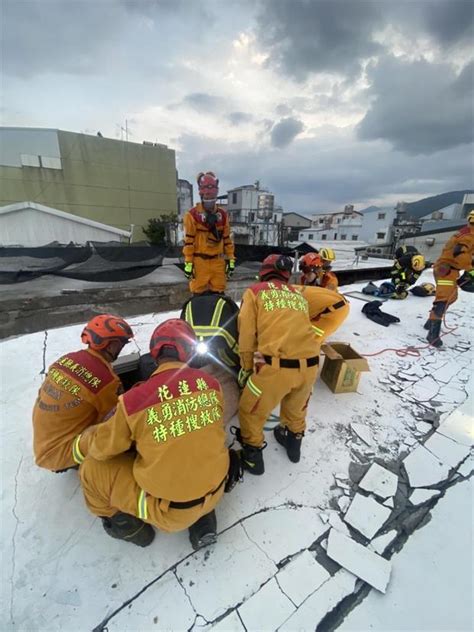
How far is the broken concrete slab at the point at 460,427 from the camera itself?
6.04ft

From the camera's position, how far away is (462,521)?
131cm

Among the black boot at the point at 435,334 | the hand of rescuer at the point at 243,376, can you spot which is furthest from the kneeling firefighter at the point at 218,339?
the black boot at the point at 435,334

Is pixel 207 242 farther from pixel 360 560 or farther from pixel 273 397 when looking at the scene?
pixel 360 560

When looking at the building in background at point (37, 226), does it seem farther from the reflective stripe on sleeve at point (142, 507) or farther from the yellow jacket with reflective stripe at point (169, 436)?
the reflective stripe on sleeve at point (142, 507)

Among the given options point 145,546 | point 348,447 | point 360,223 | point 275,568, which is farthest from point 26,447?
point 360,223

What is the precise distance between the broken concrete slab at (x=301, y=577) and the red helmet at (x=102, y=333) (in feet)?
4.65

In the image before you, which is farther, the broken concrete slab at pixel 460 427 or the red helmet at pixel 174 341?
the broken concrete slab at pixel 460 427

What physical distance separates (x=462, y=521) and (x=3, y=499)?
2450mm

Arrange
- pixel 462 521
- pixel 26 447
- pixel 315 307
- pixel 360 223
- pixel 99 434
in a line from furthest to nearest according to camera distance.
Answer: pixel 360 223 → pixel 315 307 → pixel 26 447 → pixel 462 521 → pixel 99 434

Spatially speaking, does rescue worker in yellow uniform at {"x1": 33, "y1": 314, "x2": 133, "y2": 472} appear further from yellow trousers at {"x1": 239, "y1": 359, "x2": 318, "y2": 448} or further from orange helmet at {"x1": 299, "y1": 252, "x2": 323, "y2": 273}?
orange helmet at {"x1": 299, "y1": 252, "x2": 323, "y2": 273}

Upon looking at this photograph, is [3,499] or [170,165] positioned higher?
[170,165]

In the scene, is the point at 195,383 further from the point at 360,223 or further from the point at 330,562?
the point at 360,223

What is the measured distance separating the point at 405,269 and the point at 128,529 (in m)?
5.42

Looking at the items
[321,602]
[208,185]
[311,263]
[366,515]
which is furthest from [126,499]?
[208,185]
